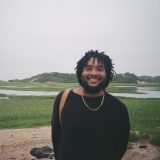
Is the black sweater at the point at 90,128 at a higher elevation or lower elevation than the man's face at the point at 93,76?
lower

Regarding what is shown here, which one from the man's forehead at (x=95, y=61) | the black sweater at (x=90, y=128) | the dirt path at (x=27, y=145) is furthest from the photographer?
the dirt path at (x=27, y=145)

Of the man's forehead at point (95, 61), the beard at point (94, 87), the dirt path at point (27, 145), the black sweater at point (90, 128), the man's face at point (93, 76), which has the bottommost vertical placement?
the dirt path at point (27, 145)

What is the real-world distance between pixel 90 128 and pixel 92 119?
3.6 inches

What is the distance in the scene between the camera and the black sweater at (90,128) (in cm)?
273

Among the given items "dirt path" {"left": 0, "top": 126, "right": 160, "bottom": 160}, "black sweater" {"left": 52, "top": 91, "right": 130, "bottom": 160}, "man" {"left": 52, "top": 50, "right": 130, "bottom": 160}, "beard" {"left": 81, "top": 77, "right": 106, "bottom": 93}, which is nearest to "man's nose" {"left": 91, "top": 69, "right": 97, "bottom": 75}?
"man" {"left": 52, "top": 50, "right": 130, "bottom": 160}

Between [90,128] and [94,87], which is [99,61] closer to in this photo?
[94,87]

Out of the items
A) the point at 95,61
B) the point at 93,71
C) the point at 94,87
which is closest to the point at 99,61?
the point at 95,61

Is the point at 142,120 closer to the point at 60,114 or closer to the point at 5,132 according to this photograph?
the point at 5,132

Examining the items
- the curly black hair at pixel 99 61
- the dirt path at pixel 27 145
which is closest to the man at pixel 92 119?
the curly black hair at pixel 99 61

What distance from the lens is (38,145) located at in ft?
34.0

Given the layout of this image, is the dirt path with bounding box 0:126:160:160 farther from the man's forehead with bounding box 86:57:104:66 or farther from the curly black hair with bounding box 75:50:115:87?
the man's forehead with bounding box 86:57:104:66

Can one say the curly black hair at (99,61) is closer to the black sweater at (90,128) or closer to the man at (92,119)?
the man at (92,119)

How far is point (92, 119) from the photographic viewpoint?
2736mm

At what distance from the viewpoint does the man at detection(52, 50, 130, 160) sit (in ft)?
8.95
